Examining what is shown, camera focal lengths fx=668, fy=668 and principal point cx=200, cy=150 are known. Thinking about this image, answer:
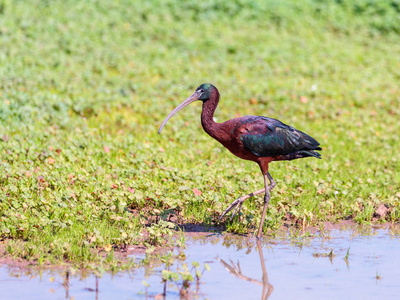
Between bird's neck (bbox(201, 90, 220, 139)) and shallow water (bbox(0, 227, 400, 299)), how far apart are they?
1173 millimetres

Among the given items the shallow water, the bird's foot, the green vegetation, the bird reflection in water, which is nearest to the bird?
the bird's foot

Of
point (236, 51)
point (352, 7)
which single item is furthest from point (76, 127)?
point (352, 7)

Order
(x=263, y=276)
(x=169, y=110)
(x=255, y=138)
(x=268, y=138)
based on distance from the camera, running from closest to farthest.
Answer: (x=263, y=276) → (x=255, y=138) → (x=268, y=138) → (x=169, y=110)

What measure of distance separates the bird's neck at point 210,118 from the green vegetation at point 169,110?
2.60ft

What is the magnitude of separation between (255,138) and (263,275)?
1.90 meters

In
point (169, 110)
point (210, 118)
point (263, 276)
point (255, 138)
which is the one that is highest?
point (169, 110)

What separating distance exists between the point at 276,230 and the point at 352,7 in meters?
15.4

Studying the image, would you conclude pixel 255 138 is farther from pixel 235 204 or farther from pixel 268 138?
pixel 235 204

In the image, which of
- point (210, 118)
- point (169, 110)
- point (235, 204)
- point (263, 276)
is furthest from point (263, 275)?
point (169, 110)

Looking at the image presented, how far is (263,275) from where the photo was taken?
6.09 m

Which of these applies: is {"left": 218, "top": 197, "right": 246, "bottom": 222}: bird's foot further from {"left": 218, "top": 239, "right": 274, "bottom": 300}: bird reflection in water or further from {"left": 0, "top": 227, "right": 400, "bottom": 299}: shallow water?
{"left": 218, "top": 239, "right": 274, "bottom": 300}: bird reflection in water

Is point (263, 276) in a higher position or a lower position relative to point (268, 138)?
lower

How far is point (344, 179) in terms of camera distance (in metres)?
9.17

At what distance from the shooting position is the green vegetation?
24.5 feet
